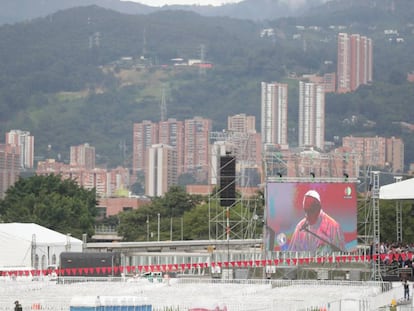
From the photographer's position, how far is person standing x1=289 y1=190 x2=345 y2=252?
46.7 metres

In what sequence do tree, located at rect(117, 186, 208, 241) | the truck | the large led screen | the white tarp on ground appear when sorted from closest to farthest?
the white tarp on ground → the truck → the large led screen → tree, located at rect(117, 186, 208, 241)

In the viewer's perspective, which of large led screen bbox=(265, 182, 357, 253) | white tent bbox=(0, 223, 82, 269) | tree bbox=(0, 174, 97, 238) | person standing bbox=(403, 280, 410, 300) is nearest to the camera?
person standing bbox=(403, 280, 410, 300)

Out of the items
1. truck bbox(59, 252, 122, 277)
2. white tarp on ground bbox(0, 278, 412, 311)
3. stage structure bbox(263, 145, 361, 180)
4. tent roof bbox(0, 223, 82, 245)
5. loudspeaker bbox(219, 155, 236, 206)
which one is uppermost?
stage structure bbox(263, 145, 361, 180)

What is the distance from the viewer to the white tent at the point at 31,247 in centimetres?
4541

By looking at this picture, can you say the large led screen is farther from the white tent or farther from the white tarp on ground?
the white tarp on ground

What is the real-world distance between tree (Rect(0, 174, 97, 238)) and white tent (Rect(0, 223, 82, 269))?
24.5 m

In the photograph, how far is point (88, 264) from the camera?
139 ft

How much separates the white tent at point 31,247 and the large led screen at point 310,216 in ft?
22.1

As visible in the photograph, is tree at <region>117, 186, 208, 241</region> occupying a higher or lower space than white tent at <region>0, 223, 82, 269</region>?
higher

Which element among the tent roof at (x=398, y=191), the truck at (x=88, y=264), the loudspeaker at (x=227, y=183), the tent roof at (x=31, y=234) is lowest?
the truck at (x=88, y=264)

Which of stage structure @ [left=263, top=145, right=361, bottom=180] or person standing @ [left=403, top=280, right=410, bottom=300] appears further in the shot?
stage structure @ [left=263, top=145, right=361, bottom=180]

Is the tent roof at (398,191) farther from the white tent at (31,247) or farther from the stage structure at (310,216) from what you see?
the white tent at (31,247)

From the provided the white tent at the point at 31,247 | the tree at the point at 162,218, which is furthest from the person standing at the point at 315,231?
the tree at the point at 162,218

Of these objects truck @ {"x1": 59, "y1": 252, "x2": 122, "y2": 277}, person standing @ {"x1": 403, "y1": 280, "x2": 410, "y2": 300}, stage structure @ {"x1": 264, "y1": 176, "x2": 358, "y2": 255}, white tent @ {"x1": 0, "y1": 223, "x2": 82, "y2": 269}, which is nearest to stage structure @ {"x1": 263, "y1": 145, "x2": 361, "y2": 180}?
stage structure @ {"x1": 264, "y1": 176, "x2": 358, "y2": 255}
